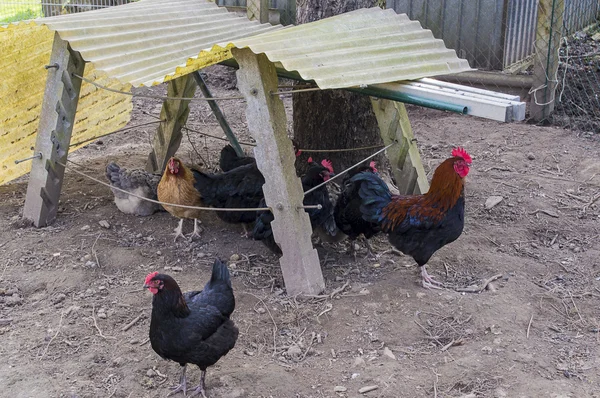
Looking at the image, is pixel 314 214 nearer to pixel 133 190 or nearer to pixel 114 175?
pixel 133 190

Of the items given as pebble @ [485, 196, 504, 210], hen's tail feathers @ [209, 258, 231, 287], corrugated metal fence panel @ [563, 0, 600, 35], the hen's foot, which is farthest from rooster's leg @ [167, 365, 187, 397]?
corrugated metal fence panel @ [563, 0, 600, 35]

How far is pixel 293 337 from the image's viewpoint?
3816 mm

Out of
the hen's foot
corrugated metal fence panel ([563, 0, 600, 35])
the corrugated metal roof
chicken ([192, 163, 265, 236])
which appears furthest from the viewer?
corrugated metal fence panel ([563, 0, 600, 35])

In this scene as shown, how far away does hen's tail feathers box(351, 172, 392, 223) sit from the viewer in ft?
14.6

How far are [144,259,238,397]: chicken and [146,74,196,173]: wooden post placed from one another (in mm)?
2925

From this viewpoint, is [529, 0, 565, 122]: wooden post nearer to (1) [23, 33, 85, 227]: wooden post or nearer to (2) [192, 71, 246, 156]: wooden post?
(2) [192, 71, 246, 156]: wooden post

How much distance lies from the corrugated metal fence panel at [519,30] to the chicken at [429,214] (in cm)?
414

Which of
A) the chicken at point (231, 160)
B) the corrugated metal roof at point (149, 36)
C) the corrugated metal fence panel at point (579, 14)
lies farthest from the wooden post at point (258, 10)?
the corrugated metal fence panel at point (579, 14)

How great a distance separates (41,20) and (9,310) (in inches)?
78.3

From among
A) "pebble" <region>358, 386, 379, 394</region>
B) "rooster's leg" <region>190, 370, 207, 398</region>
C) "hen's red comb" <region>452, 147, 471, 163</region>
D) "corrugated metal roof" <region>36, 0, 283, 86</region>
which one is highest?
"corrugated metal roof" <region>36, 0, 283, 86</region>

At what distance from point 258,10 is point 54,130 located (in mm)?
3033

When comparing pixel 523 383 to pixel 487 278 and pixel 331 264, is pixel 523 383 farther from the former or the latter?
pixel 331 264

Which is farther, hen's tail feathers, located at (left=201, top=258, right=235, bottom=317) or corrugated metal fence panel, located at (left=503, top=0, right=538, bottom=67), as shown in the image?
corrugated metal fence panel, located at (left=503, top=0, right=538, bottom=67)

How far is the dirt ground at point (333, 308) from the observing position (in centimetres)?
342
